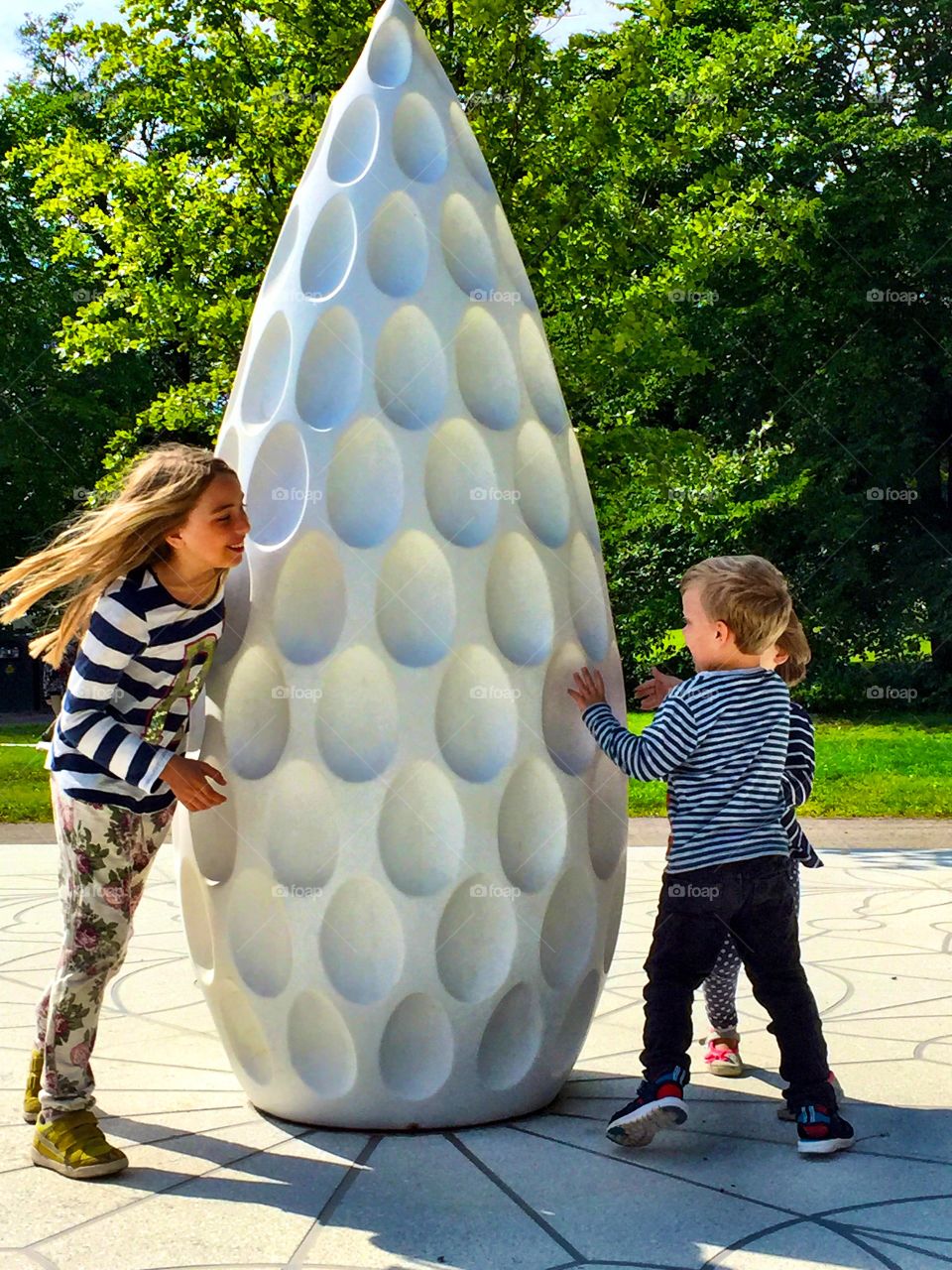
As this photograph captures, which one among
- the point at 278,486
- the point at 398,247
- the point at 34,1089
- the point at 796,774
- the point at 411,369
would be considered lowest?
the point at 34,1089

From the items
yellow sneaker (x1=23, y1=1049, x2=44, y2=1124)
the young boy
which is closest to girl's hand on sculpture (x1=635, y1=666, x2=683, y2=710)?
the young boy

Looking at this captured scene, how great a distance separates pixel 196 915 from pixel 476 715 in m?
0.96

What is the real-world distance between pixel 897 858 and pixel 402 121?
6016 mm

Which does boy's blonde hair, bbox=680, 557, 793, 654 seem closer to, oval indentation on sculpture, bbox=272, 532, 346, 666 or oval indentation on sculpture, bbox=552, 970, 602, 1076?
oval indentation on sculpture, bbox=272, 532, 346, 666

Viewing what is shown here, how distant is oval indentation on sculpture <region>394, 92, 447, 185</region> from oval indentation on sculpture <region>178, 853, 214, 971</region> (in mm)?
1829

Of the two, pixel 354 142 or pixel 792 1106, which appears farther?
pixel 354 142

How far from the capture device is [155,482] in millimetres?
3600

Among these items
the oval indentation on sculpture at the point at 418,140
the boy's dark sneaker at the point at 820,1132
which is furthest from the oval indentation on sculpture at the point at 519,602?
the boy's dark sneaker at the point at 820,1132

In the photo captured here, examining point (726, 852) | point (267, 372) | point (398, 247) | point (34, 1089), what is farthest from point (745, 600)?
point (34, 1089)

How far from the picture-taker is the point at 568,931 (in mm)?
3734

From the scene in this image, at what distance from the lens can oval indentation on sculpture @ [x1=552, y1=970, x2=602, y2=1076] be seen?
3766mm

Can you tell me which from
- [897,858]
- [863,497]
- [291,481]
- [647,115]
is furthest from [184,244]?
[863,497]

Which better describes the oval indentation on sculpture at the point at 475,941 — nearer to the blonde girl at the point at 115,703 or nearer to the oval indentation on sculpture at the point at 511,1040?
the oval indentation on sculpture at the point at 511,1040

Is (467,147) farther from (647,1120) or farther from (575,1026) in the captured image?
(647,1120)
